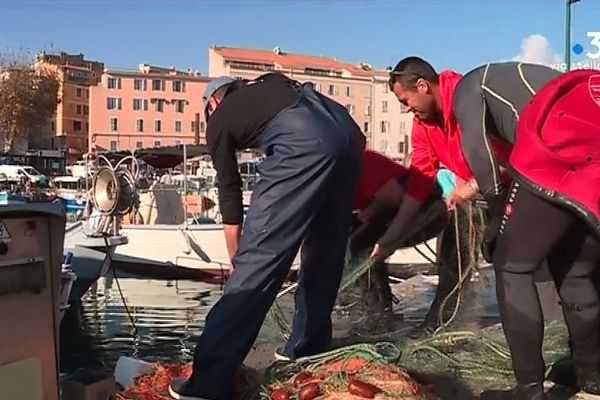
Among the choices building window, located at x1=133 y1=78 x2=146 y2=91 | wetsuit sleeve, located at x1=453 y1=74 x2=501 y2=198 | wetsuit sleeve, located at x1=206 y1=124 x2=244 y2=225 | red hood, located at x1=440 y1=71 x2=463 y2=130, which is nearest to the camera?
wetsuit sleeve, located at x1=206 y1=124 x2=244 y2=225

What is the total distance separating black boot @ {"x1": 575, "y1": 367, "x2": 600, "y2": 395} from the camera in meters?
3.53

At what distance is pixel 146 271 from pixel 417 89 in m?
13.6

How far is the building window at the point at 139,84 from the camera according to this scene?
318ft

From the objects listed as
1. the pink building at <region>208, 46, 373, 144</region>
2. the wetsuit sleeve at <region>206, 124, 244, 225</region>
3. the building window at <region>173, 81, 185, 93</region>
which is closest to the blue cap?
the wetsuit sleeve at <region>206, 124, 244, 225</region>

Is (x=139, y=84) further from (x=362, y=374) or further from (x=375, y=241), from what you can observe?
(x=362, y=374)

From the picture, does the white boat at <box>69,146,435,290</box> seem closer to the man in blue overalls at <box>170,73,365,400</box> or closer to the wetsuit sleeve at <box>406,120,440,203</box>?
the wetsuit sleeve at <box>406,120,440,203</box>

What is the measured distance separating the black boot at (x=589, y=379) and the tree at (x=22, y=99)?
64.8 meters

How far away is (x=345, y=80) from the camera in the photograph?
102 metres

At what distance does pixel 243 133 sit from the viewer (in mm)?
3250

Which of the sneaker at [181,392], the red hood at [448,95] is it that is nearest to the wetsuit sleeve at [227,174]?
the sneaker at [181,392]

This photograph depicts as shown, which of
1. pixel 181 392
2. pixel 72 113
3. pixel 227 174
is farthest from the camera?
pixel 72 113

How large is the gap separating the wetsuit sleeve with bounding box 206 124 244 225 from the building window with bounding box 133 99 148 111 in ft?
316

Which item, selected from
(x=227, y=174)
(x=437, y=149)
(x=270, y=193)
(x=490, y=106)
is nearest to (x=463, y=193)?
(x=437, y=149)

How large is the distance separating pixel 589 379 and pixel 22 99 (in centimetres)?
6603
